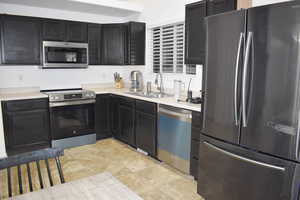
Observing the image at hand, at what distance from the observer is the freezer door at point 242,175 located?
1.67m

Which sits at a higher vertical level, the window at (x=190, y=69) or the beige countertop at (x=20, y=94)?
the window at (x=190, y=69)

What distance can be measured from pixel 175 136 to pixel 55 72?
2.69 m

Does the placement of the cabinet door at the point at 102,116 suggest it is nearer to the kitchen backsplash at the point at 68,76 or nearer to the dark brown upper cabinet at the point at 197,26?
the kitchen backsplash at the point at 68,76

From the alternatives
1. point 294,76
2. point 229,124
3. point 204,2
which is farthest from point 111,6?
point 294,76

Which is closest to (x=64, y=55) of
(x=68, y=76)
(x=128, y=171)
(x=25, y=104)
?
(x=68, y=76)

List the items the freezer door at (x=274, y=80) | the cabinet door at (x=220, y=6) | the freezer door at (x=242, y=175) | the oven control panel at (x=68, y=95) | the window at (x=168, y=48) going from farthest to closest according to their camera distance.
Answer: the window at (x=168, y=48)
the oven control panel at (x=68, y=95)
the cabinet door at (x=220, y=6)
the freezer door at (x=242, y=175)
the freezer door at (x=274, y=80)

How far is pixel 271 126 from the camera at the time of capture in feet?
5.57

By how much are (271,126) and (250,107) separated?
21cm

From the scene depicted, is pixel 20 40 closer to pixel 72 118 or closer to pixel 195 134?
pixel 72 118

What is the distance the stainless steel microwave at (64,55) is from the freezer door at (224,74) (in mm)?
2709

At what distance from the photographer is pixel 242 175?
6.30 ft

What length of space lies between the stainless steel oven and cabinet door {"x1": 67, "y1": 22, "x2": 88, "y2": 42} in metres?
0.99

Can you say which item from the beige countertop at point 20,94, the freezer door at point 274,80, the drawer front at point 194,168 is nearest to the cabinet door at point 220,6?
the freezer door at point 274,80

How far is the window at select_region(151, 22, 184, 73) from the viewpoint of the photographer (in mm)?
3887
